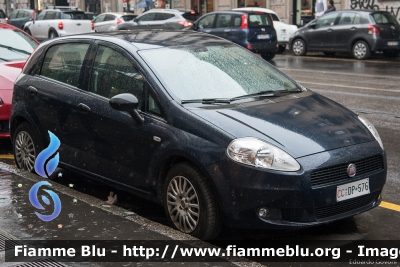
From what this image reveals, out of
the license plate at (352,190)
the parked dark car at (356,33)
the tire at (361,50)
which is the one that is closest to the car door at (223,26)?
the parked dark car at (356,33)

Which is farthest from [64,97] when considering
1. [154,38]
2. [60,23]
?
[60,23]

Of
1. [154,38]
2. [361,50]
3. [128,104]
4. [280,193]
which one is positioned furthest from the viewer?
[361,50]

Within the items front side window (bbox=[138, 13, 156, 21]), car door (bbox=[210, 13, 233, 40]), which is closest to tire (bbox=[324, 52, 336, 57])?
car door (bbox=[210, 13, 233, 40])

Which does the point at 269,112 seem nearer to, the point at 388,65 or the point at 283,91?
the point at 283,91

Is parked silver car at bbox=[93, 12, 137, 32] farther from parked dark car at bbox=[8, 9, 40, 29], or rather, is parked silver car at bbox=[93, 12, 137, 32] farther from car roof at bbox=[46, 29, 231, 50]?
car roof at bbox=[46, 29, 231, 50]

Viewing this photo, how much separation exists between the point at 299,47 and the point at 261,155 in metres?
20.0

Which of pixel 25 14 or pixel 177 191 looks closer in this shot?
pixel 177 191

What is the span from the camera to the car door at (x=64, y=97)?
650cm

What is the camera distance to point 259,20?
23.0 metres

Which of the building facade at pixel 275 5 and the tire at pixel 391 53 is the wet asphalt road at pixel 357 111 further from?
the building facade at pixel 275 5

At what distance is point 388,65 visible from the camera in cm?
2012

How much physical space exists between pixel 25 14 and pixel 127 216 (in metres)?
33.4

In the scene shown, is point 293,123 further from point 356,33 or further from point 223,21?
point 223,21

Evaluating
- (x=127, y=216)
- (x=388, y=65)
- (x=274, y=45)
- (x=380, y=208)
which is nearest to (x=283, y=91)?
(x=380, y=208)
